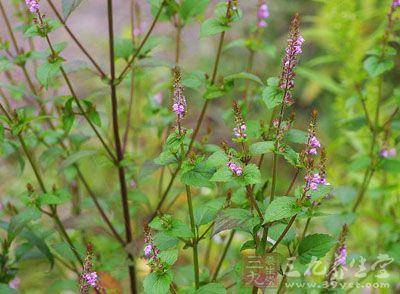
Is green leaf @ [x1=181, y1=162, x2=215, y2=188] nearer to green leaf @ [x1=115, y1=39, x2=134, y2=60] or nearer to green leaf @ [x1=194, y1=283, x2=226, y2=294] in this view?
green leaf @ [x1=194, y1=283, x2=226, y2=294]

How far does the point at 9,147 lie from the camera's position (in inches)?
76.7

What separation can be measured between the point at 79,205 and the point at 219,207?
3.06 feet

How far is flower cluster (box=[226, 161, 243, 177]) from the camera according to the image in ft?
4.51

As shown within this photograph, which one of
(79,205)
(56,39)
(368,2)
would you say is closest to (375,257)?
(79,205)

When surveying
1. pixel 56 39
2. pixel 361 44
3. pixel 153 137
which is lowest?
pixel 153 137

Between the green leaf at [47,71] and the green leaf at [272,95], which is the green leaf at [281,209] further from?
the green leaf at [47,71]

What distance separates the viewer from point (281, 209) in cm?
136

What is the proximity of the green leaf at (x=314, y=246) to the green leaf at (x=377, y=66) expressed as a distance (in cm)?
72

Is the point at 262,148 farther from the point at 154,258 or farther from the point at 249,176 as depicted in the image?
the point at 154,258

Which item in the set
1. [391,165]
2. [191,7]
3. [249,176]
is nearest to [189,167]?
[249,176]

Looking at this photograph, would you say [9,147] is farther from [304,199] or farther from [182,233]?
[304,199]

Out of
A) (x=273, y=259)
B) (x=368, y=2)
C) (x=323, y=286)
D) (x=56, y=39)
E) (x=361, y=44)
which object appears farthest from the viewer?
(x=56, y=39)

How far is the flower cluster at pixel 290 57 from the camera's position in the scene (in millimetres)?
1347

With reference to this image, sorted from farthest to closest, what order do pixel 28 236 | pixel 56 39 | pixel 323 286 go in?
pixel 56 39
pixel 28 236
pixel 323 286
